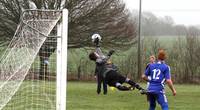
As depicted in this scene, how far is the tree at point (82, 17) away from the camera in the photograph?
37.0m

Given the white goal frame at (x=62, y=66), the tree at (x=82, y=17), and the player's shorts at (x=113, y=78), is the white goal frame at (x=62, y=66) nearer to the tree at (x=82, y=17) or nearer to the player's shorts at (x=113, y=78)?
the player's shorts at (x=113, y=78)

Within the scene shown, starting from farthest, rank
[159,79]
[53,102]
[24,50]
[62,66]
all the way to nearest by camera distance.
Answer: [53,102] → [159,79] → [24,50] → [62,66]

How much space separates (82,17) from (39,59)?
24899 millimetres

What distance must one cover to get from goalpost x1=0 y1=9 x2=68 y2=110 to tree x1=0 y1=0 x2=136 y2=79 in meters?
22.6

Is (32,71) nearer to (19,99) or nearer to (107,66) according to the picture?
(107,66)

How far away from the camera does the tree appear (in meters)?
37.0

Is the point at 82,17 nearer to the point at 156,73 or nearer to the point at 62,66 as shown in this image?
the point at 156,73

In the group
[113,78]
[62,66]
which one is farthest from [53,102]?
[62,66]

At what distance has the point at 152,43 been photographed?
4903 centimetres

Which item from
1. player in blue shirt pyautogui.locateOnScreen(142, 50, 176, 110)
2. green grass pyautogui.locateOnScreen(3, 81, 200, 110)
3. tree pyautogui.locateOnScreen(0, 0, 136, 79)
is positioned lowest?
green grass pyautogui.locateOnScreen(3, 81, 200, 110)

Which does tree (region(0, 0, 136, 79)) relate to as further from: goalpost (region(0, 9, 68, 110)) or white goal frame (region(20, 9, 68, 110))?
white goal frame (region(20, 9, 68, 110))

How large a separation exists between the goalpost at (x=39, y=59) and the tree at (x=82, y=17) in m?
22.6

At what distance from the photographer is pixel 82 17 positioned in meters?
37.7

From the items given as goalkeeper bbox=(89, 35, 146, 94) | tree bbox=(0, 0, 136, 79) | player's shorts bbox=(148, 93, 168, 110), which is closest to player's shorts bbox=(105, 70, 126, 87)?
goalkeeper bbox=(89, 35, 146, 94)
